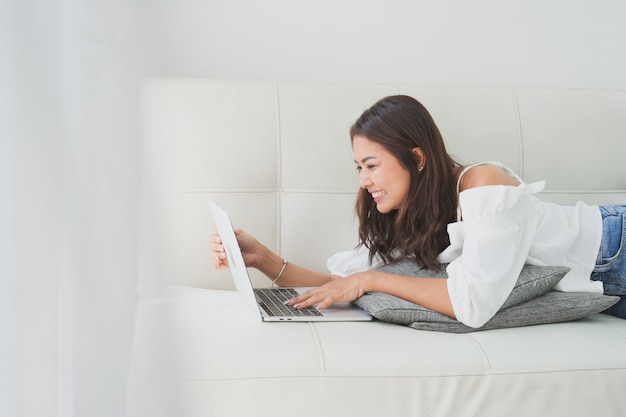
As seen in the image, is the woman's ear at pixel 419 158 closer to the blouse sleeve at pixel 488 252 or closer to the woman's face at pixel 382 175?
the woman's face at pixel 382 175

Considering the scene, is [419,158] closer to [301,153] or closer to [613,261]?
[301,153]

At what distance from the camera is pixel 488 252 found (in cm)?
133

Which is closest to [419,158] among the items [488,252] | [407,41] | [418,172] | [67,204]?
[418,172]

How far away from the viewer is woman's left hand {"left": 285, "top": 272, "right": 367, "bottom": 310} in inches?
56.5

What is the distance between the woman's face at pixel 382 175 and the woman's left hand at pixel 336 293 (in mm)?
203

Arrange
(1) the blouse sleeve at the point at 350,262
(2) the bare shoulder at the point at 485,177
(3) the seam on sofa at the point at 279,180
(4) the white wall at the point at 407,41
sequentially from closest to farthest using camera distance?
(2) the bare shoulder at the point at 485,177 → (1) the blouse sleeve at the point at 350,262 → (3) the seam on sofa at the point at 279,180 → (4) the white wall at the point at 407,41

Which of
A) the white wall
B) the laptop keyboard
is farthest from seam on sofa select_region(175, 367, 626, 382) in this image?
the white wall

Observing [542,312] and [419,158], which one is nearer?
[542,312]

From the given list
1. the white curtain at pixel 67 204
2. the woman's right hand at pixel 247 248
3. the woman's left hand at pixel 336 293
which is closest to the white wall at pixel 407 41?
the woman's right hand at pixel 247 248

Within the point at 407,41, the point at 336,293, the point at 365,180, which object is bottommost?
the point at 336,293

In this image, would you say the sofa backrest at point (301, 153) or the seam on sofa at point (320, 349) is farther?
the sofa backrest at point (301, 153)

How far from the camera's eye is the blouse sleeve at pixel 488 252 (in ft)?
4.33

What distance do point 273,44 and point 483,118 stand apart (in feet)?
2.12

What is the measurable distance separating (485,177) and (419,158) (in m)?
0.17
